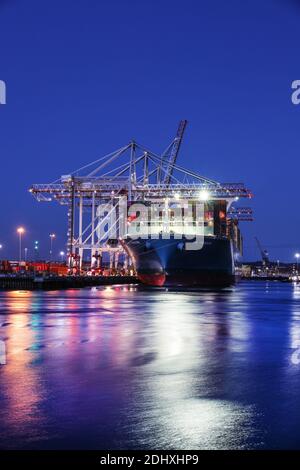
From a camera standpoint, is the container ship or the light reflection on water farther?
the container ship

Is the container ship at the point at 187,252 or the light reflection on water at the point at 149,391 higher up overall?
the container ship at the point at 187,252

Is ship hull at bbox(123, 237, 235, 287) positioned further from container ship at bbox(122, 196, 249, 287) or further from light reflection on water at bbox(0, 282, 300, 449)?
light reflection on water at bbox(0, 282, 300, 449)

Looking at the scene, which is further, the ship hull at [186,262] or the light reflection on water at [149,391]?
the ship hull at [186,262]

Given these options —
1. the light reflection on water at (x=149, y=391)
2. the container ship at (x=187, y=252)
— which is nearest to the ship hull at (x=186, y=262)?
the container ship at (x=187, y=252)

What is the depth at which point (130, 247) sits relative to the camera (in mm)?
67062

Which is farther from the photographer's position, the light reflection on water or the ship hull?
the ship hull

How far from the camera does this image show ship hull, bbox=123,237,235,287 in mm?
61250

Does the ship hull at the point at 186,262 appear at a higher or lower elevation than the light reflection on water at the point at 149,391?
higher

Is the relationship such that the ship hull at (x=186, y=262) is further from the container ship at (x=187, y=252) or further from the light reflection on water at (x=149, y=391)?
the light reflection on water at (x=149, y=391)

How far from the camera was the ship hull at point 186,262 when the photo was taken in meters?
61.2

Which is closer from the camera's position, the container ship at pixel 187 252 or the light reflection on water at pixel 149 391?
the light reflection on water at pixel 149 391

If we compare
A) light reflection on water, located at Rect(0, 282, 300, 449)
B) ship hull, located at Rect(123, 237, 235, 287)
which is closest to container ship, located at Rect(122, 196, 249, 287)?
ship hull, located at Rect(123, 237, 235, 287)

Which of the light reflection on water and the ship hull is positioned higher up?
the ship hull
